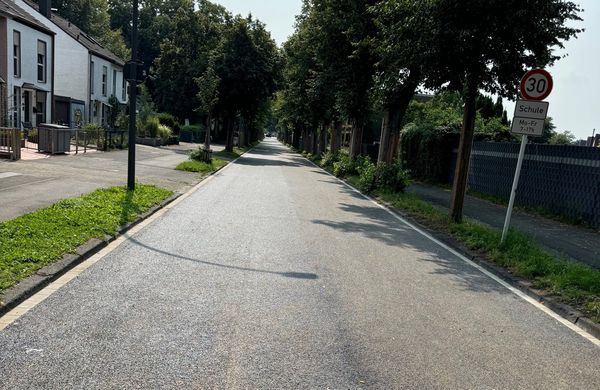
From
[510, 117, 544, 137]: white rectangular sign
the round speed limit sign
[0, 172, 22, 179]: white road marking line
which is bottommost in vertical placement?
[0, 172, 22, 179]: white road marking line

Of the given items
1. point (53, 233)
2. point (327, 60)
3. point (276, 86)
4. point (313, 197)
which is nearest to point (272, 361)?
point (53, 233)

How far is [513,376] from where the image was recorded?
393cm

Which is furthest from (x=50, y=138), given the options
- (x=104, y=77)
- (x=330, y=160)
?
(x=104, y=77)

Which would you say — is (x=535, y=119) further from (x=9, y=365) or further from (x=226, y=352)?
(x=9, y=365)

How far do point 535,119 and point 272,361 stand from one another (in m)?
6.93

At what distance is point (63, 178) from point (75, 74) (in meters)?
29.8

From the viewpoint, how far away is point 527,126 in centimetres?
877

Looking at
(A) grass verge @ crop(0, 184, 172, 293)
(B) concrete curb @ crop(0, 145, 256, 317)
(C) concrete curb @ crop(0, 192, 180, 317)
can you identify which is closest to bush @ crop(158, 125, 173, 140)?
(A) grass verge @ crop(0, 184, 172, 293)

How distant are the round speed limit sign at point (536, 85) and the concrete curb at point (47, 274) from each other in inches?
281

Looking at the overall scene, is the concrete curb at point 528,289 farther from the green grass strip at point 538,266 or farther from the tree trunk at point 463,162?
the tree trunk at point 463,162

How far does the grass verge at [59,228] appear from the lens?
5.55 m

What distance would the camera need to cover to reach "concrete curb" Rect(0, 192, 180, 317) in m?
4.63

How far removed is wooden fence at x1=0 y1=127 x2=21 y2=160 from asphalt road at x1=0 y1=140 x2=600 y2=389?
11.3 m

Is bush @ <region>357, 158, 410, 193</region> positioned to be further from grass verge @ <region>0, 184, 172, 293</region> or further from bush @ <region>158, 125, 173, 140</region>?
bush @ <region>158, 125, 173, 140</region>
